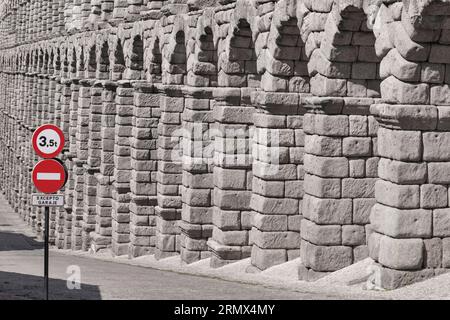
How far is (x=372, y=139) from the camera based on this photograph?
1762 cm

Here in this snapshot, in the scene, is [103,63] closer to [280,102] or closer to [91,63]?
[91,63]

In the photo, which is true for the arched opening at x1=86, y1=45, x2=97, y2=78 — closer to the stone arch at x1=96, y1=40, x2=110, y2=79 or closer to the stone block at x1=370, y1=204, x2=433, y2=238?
the stone arch at x1=96, y1=40, x2=110, y2=79

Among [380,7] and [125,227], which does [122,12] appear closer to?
[125,227]

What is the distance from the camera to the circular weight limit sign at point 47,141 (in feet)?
48.1

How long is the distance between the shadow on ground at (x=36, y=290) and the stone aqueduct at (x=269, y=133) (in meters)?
4.07

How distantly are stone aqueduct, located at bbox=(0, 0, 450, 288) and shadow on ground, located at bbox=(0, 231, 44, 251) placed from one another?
223cm

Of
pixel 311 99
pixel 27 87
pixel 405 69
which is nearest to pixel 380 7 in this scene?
pixel 405 69

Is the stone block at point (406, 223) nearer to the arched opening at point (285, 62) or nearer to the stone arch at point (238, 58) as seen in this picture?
the arched opening at point (285, 62)

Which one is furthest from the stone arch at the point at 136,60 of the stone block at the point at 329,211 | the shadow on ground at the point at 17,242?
the stone block at the point at 329,211

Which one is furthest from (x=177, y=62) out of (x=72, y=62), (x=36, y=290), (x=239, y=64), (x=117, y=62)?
(x=72, y=62)

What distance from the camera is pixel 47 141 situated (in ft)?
48.3

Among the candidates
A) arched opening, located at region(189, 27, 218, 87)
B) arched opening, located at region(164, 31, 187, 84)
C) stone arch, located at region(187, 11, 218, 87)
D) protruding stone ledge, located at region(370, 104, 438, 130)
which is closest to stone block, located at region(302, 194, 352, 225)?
protruding stone ledge, located at region(370, 104, 438, 130)

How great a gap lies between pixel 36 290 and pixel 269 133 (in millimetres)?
6489

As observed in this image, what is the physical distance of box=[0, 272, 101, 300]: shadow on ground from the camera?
1392 centimetres
